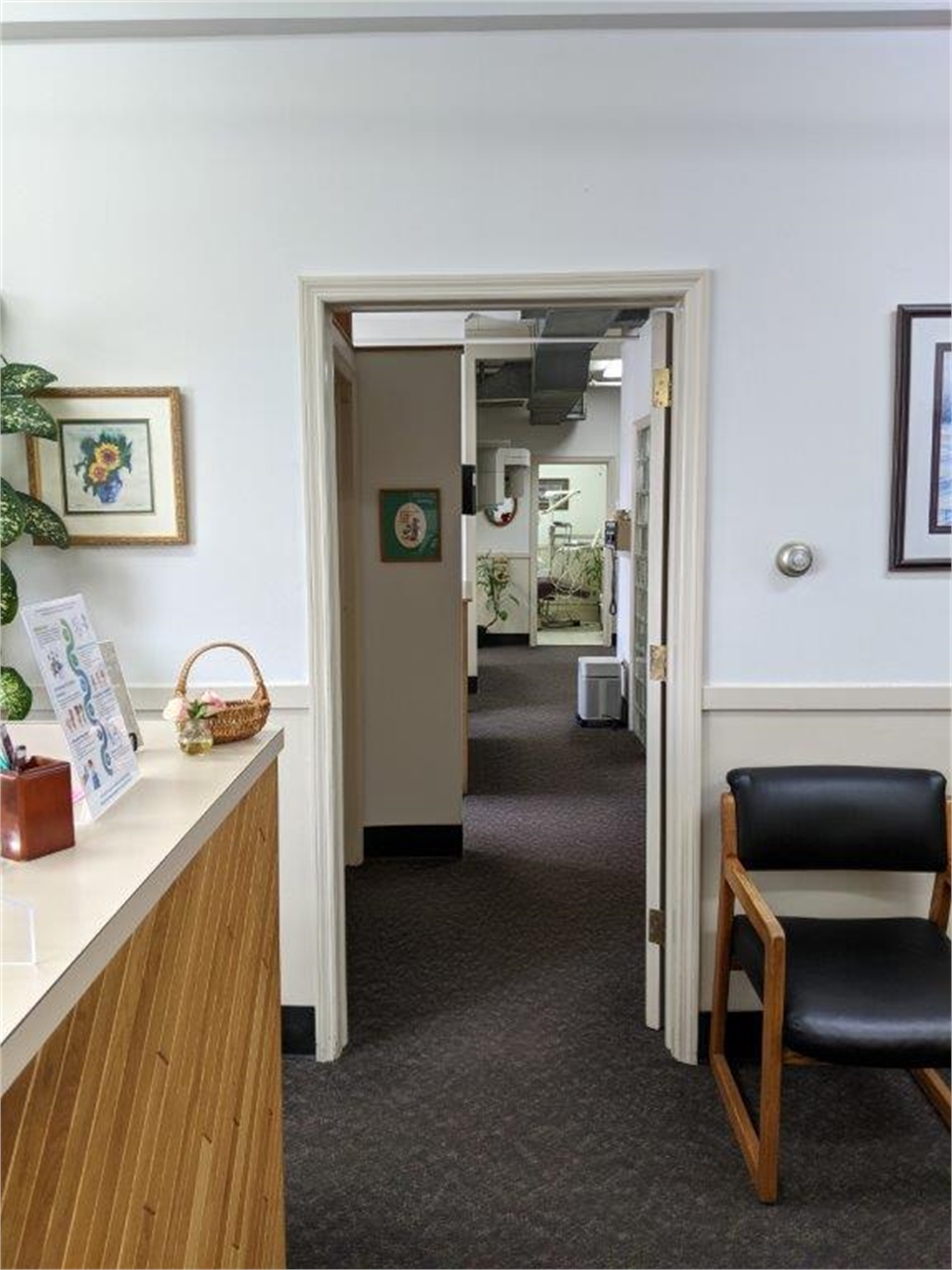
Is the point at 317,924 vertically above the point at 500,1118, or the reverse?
the point at 317,924

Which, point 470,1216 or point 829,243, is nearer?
point 470,1216

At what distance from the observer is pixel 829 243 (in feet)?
7.32

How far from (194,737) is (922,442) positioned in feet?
6.49

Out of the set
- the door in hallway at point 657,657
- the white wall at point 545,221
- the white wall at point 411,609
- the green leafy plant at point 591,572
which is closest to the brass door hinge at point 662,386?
the door in hallway at point 657,657

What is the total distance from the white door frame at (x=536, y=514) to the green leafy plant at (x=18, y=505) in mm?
8092

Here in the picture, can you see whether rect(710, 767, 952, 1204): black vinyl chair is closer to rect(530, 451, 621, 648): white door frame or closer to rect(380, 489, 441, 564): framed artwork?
rect(380, 489, 441, 564): framed artwork

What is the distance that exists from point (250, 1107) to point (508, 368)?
761cm

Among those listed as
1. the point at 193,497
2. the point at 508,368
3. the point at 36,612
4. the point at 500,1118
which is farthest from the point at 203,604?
the point at 508,368

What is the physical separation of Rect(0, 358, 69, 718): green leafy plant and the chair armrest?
1.82 meters

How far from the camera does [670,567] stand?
2.38 m

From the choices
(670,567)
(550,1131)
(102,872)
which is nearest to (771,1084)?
(550,1131)

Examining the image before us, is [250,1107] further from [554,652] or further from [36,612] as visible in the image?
[554,652]

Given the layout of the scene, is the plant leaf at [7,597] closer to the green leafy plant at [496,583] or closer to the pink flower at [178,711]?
the pink flower at [178,711]

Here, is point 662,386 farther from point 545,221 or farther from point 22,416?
point 22,416
